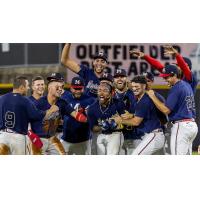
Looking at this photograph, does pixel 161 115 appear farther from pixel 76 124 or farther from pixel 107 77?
pixel 76 124

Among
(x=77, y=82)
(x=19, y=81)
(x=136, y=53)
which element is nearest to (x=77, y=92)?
(x=77, y=82)

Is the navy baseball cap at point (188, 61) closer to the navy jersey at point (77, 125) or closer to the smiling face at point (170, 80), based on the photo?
the smiling face at point (170, 80)

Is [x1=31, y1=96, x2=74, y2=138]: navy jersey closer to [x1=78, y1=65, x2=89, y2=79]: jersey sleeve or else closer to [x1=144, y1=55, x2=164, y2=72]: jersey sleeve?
[x1=78, y1=65, x2=89, y2=79]: jersey sleeve

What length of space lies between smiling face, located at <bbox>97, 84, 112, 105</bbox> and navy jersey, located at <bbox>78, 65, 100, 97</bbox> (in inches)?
2.0

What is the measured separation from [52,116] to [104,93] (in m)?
0.66

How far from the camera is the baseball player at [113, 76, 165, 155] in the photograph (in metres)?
5.68

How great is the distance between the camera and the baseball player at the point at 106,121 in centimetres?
567

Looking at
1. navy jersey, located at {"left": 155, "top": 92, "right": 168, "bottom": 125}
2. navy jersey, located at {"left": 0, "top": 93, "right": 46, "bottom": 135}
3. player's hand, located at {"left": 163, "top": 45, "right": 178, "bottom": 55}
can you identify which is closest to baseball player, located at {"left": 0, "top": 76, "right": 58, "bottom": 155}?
navy jersey, located at {"left": 0, "top": 93, "right": 46, "bottom": 135}

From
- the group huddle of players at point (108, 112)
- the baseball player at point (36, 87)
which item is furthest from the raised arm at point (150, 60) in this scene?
the baseball player at point (36, 87)

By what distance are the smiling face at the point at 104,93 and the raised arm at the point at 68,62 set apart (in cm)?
35

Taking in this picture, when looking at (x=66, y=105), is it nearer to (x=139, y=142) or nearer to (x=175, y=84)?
(x=139, y=142)

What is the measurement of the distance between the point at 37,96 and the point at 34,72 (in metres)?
0.28

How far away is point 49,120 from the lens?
18.6 feet
